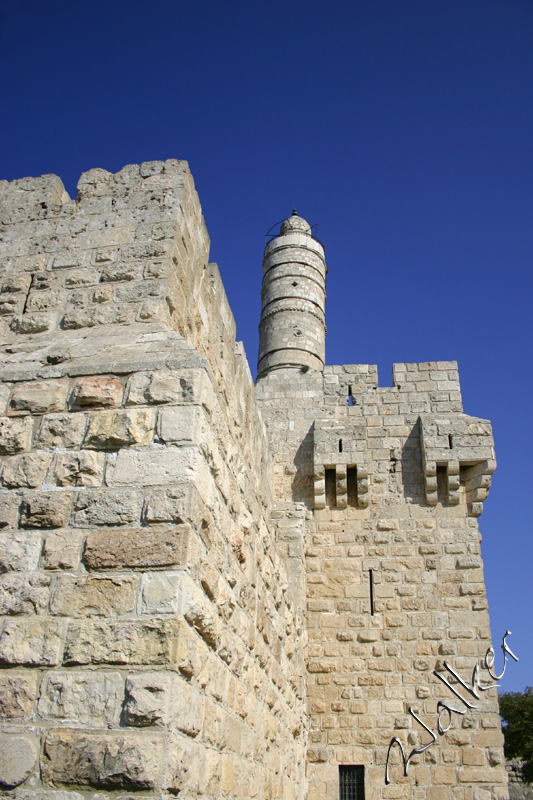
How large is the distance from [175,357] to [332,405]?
5333 millimetres

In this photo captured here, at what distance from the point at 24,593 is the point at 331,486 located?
17.7 feet

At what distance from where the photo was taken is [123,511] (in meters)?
2.35

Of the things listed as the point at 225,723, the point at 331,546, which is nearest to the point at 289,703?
the point at 331,546

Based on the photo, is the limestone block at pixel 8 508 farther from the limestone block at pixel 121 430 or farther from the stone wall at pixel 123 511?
the limestone block at pixel 121 430

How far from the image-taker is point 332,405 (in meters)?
7.86

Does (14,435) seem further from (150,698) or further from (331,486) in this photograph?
(331,486)

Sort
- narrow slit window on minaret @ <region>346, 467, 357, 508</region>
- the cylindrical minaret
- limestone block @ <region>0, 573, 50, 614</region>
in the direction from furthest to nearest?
the cylindrical minaret < narrow slit window on minaret @ <region>346, 467, 357, 508</region> < limestone block @ <region>0, 573, 50, 614</region>

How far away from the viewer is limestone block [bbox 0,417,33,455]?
2.59 m

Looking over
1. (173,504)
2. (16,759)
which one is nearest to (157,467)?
(173,504)

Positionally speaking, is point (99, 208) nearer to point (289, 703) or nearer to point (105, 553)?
point (105, 553)

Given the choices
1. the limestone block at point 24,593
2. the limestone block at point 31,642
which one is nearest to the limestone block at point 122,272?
the limestone block at point 24,593

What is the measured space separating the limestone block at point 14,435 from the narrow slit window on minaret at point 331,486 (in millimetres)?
5029

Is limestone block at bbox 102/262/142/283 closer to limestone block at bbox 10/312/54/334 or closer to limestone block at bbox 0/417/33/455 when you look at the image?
limestone block at bbox 10/312/54/334

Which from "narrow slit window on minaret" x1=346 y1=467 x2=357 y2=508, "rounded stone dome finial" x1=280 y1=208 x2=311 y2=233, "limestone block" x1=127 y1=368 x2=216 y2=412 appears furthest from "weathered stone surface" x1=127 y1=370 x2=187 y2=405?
"rounded stone dome finial" x1=280 y1=208 x2=311 y2=233
